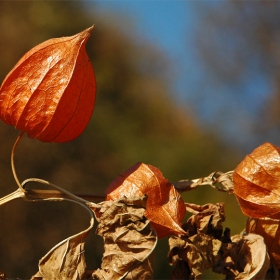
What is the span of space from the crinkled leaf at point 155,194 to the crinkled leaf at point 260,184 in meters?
0.12

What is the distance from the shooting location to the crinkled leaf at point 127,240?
3.04ft

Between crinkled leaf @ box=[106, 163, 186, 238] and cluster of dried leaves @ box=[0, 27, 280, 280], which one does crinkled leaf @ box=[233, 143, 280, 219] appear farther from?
crinkled leaf @ box=[106, 163, 186, 238]

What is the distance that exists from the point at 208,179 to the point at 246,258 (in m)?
0.16

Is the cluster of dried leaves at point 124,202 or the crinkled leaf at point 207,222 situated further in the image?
the crinkled leaf at point 207,222

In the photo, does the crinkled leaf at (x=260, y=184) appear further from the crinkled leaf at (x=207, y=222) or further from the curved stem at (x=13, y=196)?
the curved stem at (x=13, y=196)

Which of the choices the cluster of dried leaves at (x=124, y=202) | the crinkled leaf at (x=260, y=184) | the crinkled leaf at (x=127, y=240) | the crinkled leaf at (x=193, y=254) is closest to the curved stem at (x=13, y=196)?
the cluster of dried leaves at (x=124, y=202)

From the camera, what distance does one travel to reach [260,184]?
1060 mm

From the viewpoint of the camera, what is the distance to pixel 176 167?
5.16 metres

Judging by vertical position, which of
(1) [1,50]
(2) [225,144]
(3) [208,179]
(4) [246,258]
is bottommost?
(2) [225,144]

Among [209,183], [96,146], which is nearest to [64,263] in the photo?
[209,183]

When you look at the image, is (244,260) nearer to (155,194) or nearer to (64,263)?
(155,194)

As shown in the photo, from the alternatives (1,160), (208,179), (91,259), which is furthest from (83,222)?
(208,179)

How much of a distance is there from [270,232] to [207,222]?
5.7 inches

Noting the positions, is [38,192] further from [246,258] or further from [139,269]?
[246,258]
